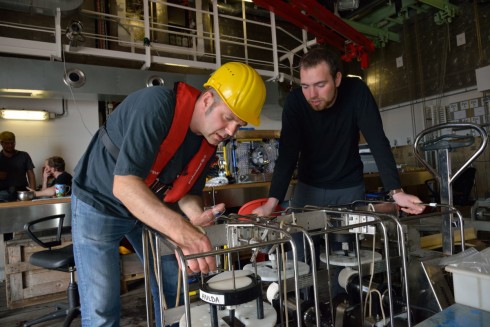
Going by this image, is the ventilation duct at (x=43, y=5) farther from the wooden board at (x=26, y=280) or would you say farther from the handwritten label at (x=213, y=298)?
the handwritten label at (x=213, y=298)

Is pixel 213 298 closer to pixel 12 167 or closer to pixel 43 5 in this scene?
pixel 43 5

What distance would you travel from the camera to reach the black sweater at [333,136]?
1.73 metres

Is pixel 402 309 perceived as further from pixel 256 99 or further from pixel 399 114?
pixel 399 114

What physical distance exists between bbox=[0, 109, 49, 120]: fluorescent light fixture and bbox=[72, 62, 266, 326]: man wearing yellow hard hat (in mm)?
4128

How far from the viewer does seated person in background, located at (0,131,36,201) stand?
13.7 feet

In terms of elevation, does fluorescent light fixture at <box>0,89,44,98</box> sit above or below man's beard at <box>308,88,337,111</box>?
above

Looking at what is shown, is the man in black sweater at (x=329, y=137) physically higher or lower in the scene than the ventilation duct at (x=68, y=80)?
lower

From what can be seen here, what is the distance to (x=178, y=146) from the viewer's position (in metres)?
1.14

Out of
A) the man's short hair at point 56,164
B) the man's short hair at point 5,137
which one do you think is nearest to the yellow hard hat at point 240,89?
the man's short hair at point 56,164

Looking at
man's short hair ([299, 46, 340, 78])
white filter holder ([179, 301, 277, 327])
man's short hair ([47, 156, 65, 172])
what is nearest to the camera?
white filter holder ([179, 301, 277, 327])

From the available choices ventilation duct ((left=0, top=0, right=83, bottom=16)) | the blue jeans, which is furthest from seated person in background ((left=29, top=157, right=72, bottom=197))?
the blue jeans

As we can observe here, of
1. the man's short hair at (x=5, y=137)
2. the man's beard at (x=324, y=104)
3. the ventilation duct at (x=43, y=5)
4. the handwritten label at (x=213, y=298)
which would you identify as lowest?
the handwritten label at (x=213, y=298)

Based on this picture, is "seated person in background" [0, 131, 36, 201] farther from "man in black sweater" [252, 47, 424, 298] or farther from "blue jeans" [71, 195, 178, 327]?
"man in black sweater" [252, 47, 424, 298]

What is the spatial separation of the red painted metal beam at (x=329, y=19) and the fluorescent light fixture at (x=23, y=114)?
3.66 meters
